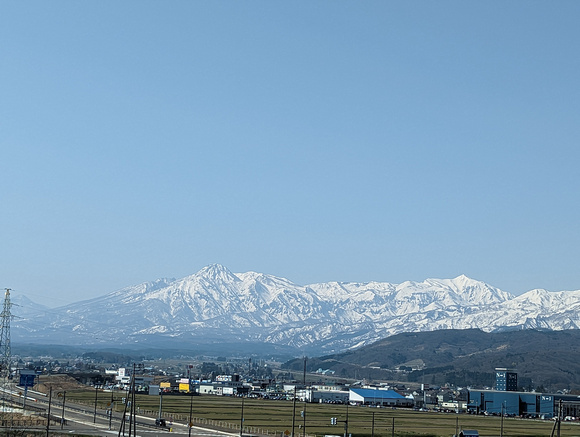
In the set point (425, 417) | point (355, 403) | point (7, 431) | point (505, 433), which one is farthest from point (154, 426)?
point (355, 403)

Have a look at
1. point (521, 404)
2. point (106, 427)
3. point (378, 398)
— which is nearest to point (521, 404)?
point (521, 404)

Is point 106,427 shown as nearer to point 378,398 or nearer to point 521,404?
point 378,398

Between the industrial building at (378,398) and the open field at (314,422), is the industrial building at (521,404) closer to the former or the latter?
the industrial building at (378,398)

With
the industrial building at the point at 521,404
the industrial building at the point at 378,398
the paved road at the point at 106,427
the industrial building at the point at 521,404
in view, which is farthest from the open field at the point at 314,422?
the industrial building at the point at 378,398

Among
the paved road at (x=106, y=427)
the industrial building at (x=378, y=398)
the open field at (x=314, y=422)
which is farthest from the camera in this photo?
the industrial building at (x=378, y=398)

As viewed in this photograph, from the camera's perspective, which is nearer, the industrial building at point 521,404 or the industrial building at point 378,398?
the industrial building at point 521,404

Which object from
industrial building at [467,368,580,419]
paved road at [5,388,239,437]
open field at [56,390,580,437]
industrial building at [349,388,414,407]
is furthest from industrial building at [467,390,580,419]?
paved road at [5,388,239,437]

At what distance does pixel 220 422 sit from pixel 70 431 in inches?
955

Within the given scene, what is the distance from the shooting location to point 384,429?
95.8 meters

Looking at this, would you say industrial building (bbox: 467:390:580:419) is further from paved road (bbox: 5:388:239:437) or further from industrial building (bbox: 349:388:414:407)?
paved road (bbox: 5:388:239:437)

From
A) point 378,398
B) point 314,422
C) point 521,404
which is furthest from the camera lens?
point 378,398

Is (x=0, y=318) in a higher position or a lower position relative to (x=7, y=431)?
higher

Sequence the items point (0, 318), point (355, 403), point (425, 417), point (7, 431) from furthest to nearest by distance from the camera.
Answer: point (355, 403) < point (425, 417) < point (0, 318) < point (7, 431)

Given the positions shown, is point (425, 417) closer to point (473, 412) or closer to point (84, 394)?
point (473, 412)
